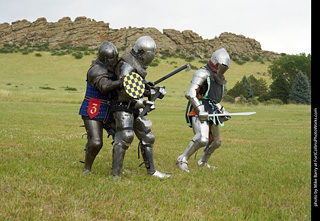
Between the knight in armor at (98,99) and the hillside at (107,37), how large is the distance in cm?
12091

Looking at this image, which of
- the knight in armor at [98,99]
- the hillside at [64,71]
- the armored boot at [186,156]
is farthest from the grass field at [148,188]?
the hillside at [64,71]

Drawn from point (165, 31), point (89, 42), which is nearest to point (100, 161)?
point (89, 42)

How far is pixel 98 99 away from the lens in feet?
17.8

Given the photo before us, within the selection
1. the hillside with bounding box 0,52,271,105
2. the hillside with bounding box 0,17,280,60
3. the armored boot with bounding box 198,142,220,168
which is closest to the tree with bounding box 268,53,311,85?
the hillside with bounding box 0,52,271,105

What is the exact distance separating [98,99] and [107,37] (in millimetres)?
136030

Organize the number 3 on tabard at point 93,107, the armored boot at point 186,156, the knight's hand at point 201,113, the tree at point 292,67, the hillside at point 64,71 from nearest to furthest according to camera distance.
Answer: the number 3 on tabard at point 93,107
the knight's hand at point 201,113
the armored boot at point 186,156
the hillside at point 64,71
the tree at point 292,67

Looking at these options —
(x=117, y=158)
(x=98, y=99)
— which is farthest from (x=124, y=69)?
(x=117, y=158)

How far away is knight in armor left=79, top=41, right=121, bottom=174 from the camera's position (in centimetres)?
A: 530

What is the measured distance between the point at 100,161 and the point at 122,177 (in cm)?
174

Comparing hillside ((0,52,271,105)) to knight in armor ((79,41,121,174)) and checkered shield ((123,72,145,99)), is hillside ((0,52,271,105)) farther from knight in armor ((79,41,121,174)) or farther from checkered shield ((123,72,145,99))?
checkered shield ((123,72,145,99))

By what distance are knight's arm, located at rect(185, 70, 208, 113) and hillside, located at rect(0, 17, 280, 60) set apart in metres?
119

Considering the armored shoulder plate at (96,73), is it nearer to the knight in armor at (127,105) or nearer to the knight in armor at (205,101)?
the knight in armor at (127,105)

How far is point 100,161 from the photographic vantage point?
7121mm

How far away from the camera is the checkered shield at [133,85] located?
4965 millimetres
